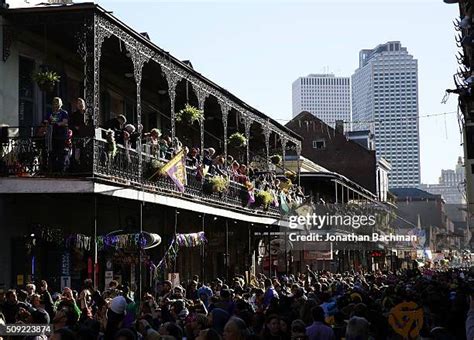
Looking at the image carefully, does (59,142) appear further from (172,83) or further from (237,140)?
(237,140)

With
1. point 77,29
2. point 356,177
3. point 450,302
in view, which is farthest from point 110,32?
point 356,177

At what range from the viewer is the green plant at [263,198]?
33.4 metres

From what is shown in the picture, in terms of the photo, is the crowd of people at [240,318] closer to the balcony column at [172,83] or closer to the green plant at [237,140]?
the balcony column at [172,83]

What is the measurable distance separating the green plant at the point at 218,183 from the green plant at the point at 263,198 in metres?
4.68

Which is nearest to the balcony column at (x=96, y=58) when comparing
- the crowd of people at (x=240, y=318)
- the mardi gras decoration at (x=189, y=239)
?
the crowd of people at (x=240, y=318)

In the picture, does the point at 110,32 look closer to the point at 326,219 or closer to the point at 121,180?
the point at 121,180

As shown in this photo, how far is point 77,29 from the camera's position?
19.6 metres

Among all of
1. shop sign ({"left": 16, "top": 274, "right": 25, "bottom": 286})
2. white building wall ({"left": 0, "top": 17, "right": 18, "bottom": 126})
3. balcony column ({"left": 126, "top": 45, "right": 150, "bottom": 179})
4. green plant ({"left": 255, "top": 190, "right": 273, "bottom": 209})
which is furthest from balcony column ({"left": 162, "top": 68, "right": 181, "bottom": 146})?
green plant ({"left": 255, "top": 190, "right": 273, "bottom": 209})

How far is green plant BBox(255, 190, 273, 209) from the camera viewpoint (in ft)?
110

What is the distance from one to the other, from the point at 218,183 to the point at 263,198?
6.31 m

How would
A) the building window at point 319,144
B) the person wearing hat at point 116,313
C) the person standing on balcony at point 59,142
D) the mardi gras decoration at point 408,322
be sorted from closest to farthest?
the mardi gras decoration at point 408,322 < the person wearing hat at point 116,313 < the person standing on balcony at point 59,142 < the building window at point 319,144

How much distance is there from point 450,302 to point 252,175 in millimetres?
20465

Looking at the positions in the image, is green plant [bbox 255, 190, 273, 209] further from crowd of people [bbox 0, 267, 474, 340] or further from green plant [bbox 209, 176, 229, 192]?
crowd of people [bbox 0, 267, 474, 340]

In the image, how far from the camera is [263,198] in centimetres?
3372
